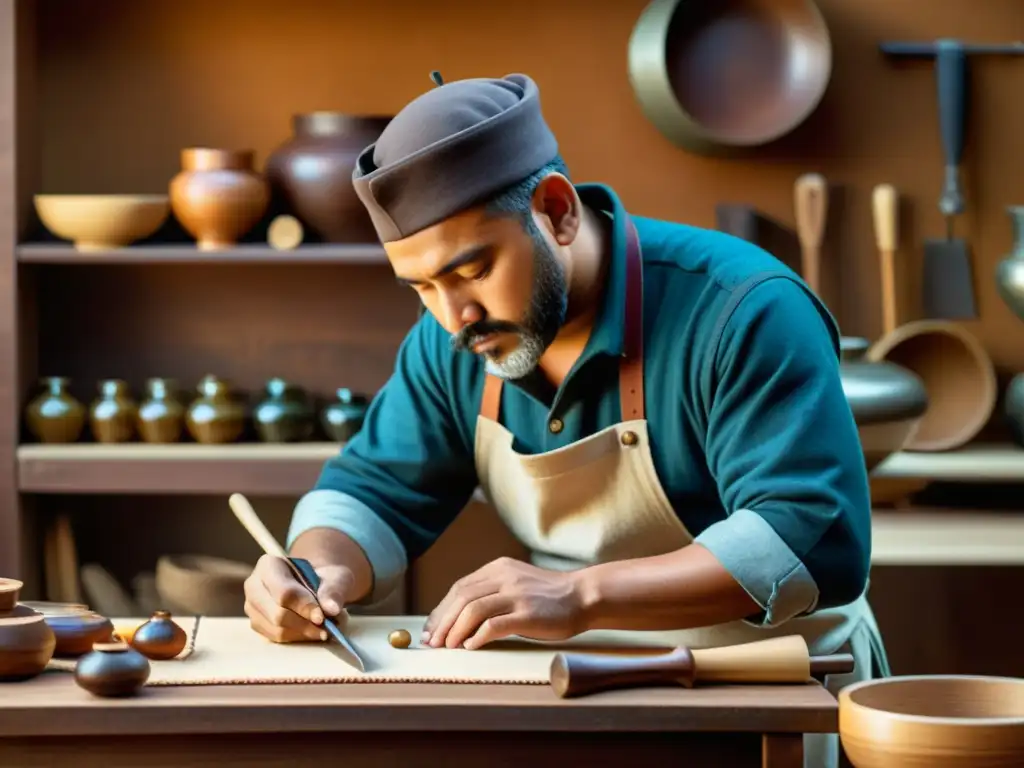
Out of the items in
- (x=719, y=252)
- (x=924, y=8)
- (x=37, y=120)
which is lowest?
(x=719, y=252)

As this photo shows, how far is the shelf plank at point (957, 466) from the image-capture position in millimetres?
3648

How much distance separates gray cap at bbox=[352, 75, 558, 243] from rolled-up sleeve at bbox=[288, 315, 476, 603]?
38 cm

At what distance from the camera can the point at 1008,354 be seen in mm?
4070

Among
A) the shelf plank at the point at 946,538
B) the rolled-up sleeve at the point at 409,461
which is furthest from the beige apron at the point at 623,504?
the shelf plank at the point at 946,538

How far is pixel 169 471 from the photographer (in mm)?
3766

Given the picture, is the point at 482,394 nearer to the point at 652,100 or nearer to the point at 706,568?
the point at 706,568

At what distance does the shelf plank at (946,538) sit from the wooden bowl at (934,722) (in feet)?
5.25

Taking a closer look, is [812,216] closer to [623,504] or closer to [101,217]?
[101,217]

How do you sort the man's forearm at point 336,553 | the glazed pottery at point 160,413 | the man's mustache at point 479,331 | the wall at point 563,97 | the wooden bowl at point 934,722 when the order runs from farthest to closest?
the wall at point 563,97
the glazed pottery at point 160,413
the man's forearm at point 336,553
the man's mustache at point 479,331
the wooden bowl at point 934,722

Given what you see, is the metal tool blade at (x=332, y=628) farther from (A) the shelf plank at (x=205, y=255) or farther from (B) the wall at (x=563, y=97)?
(B) the wall at (x=563, y=97)

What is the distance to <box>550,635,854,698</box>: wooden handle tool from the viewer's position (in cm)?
170

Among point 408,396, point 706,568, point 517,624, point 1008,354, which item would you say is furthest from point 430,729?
point 1008,354

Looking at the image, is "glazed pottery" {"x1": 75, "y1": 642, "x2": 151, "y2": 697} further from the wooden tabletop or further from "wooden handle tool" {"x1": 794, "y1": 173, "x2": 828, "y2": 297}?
"wooden handle tool" {"x1": 794, "y1": 173, "x2": 828, "y2": 297}

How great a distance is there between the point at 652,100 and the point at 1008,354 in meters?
1.14
